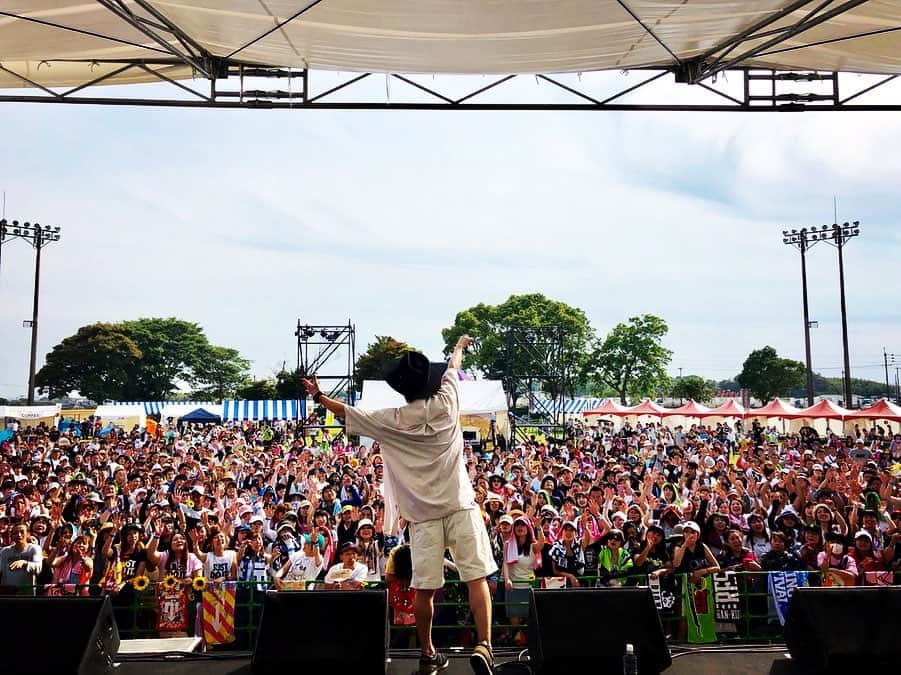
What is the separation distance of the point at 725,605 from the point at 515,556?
5.09ft

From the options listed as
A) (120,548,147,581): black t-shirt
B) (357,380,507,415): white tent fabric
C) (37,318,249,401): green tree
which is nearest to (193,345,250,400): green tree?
(37,318,249,401): green tree

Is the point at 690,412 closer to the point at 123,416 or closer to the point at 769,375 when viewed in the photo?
the point at 123,416

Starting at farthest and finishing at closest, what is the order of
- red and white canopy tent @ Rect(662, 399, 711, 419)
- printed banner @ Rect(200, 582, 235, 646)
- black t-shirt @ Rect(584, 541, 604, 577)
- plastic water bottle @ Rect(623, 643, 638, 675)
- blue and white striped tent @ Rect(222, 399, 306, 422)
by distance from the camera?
blue and white striped tent @ Rect(222, 399, 306, 422) < red and white canopy tent @ Rect(662, 399, 711, 419) < black t-shirt @ Rect(584, 541, 604, 577) < printed banner @ Rect(200, 582, 235, 646) < plastic water bottle @ Rect(623, 643, 638, 675)

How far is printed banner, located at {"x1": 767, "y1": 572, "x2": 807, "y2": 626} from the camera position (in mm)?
4734

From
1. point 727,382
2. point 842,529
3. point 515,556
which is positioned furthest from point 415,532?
point 727,382

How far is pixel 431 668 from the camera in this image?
2994 millimetres

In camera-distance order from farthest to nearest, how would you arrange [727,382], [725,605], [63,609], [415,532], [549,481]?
1. [727,382]
2. [549,481]
3. [725,605]
4. [415,532]
5. [63,609]

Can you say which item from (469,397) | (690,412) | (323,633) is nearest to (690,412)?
(690,412)

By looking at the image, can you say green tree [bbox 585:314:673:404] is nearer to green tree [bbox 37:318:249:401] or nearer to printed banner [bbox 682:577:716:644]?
green tree [bbox 37:318:249:401]

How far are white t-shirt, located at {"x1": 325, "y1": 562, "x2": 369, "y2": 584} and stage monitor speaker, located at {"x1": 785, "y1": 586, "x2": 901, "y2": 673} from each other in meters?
3.23

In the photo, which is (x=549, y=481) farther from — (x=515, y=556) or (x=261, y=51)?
(x=261, y=51)

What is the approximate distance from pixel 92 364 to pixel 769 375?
2057 inches

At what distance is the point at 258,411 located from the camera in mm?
31391

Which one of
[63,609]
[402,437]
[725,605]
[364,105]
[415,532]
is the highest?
[364,105]
